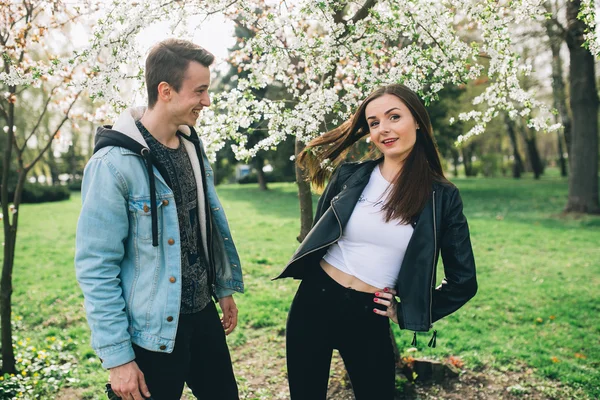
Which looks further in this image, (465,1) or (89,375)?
(89,375)

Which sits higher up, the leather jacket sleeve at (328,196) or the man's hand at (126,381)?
the leather jacket sleeve at (328,196)

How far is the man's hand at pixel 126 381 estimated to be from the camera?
205 cm

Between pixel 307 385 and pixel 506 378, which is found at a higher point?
pixel 307 385

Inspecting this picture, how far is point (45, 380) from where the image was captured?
412 centimetres

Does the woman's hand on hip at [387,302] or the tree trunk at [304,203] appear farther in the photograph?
the tree trunk at [304,203]

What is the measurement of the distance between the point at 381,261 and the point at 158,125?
131 centimetres

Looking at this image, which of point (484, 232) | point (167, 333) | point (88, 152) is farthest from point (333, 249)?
point (88, 152)

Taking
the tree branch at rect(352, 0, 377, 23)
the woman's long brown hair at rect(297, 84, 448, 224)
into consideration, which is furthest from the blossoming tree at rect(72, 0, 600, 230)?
the woman's long brown hair at rect(297, 84, 448, 224)

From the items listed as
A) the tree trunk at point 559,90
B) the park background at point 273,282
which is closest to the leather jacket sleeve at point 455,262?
the park background at point 273,282

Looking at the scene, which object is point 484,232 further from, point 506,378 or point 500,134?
point 500,134

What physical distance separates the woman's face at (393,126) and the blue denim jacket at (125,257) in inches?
45.0

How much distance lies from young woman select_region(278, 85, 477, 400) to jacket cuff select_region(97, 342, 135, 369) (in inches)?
34.4

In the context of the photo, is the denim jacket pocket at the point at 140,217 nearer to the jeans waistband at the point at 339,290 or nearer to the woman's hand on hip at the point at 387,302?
the jeans waistband at the point at 339,290

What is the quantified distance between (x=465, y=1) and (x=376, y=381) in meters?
2.71
